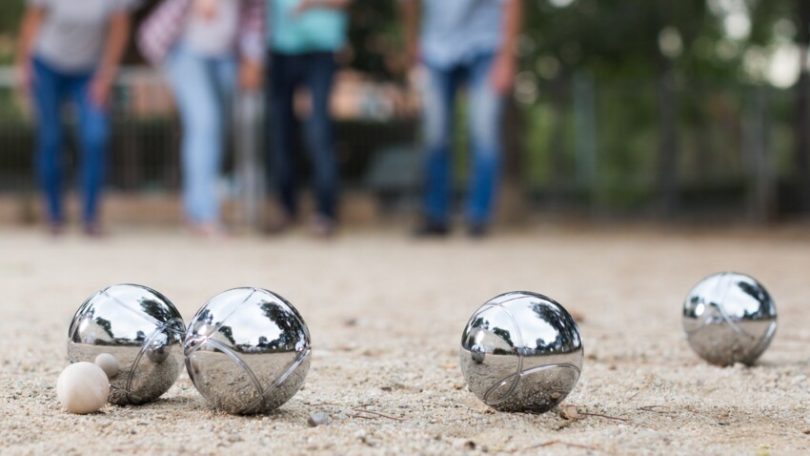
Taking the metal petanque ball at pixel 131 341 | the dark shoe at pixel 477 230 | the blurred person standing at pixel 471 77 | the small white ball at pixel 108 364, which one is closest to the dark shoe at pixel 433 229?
the blurred person standing at pixel 471 77

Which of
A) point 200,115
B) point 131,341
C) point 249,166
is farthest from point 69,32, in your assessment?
point 131,341

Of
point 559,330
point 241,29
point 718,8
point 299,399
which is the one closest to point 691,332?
point 559,330

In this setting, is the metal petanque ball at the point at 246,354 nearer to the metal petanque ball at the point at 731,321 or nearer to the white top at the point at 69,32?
the metal petanque ball at the point at 731,321

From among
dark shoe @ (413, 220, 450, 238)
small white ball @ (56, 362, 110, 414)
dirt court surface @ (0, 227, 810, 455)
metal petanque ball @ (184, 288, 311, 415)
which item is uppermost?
metal petanque ball @ (184, 288, 311, 415)

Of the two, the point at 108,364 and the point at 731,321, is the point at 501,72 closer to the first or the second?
the point at 731,321

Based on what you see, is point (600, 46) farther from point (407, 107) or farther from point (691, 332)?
point (691, 332)

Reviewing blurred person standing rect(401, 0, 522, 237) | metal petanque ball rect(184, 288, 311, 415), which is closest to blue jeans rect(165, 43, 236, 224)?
blurred person standing rect(401, 0, 522, 237)

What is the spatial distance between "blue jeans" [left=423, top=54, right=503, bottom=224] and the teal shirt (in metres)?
0.81

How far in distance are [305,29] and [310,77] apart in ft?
1.28

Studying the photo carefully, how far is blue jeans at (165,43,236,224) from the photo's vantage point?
26.1 ft

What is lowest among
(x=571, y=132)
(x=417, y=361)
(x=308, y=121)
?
(x=417, y=361)

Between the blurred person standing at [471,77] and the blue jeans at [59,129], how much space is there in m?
2.61

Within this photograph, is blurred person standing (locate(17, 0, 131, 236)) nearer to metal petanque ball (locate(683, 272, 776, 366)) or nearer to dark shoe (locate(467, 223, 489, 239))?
dark shoe (locate(467, 223, 489, 239))

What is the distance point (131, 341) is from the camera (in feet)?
8.27
